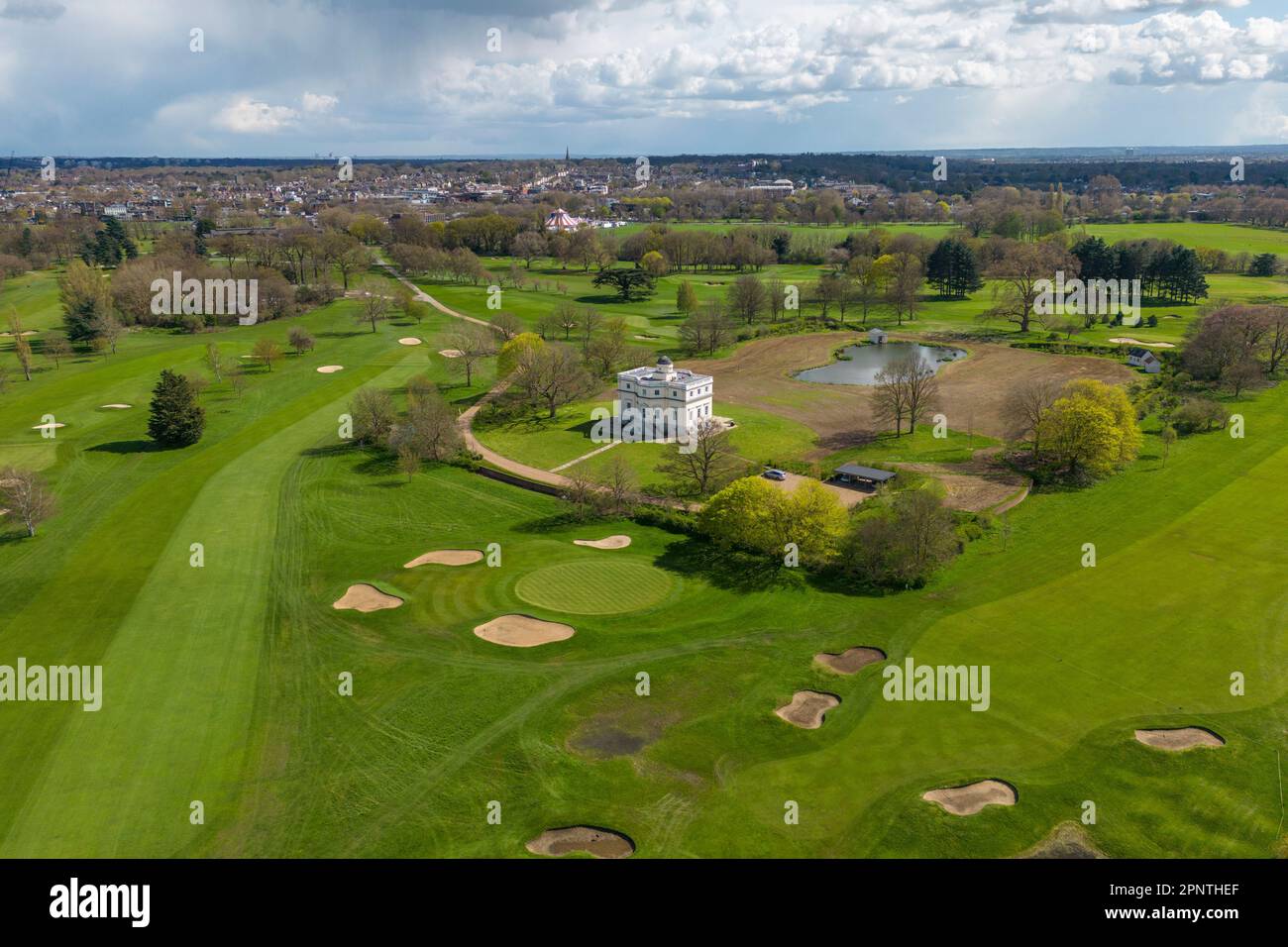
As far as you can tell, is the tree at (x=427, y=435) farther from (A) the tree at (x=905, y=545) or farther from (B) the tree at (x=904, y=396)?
(B) the tree at (x=904, y=396)

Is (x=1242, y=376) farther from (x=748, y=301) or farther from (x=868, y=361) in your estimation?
(x=748, y=301)

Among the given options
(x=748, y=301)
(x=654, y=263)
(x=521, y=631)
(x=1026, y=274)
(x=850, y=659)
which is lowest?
(x=850, y=659)

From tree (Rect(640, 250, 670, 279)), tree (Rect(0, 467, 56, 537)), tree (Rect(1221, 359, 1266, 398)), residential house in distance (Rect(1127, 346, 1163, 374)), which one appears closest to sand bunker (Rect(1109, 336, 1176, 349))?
residential house in distance (Rect(1127, 346, 1163, 374))

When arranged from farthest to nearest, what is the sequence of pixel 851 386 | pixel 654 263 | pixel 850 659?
pixel 654 263 → pixel 851 386 → pixel 850 659

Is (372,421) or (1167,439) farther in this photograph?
(372,421)

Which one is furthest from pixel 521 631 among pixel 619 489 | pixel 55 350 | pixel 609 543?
pixel 55 350
